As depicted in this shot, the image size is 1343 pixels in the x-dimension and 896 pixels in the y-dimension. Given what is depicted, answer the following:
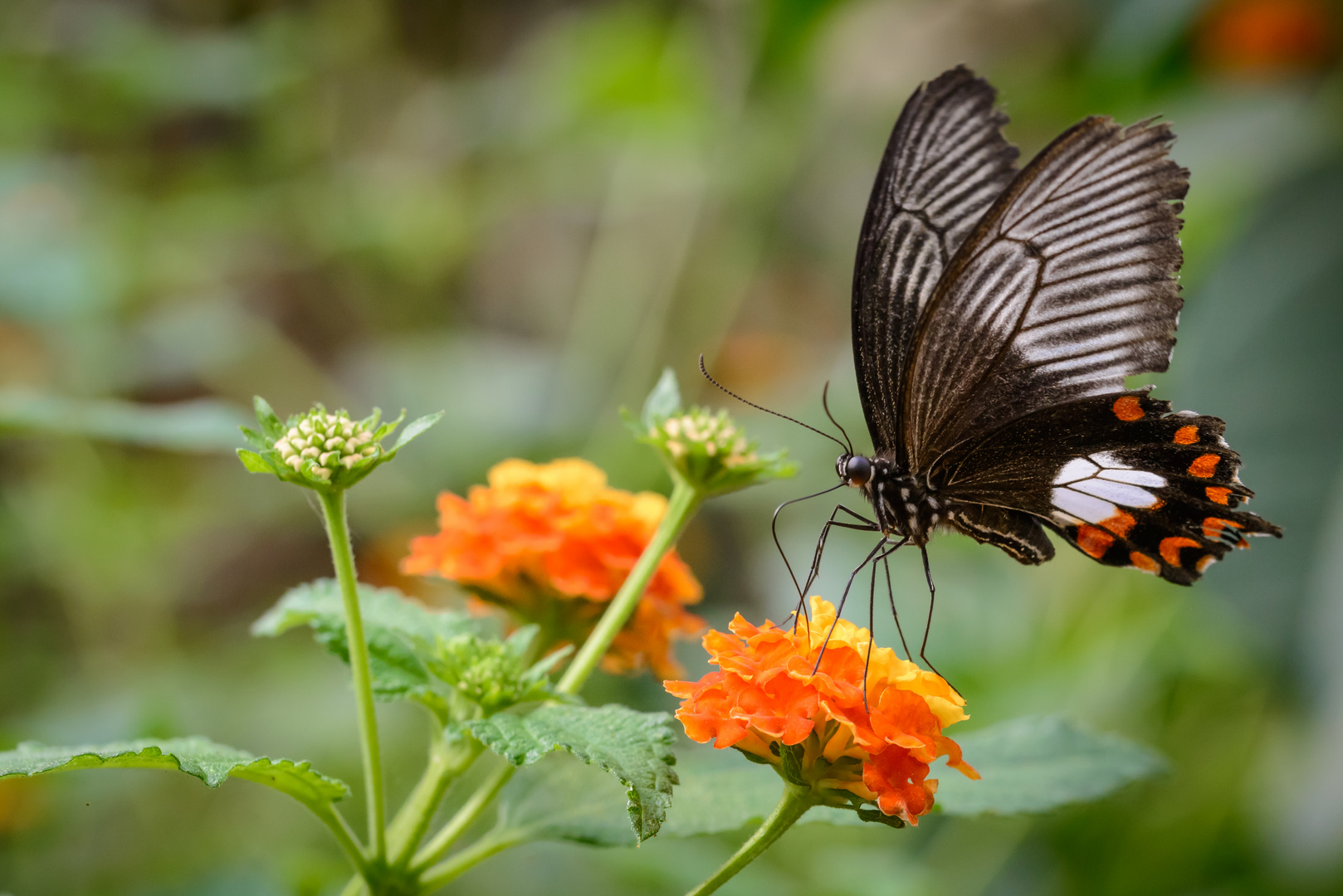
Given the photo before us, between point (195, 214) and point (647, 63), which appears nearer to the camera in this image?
point (195, 214)

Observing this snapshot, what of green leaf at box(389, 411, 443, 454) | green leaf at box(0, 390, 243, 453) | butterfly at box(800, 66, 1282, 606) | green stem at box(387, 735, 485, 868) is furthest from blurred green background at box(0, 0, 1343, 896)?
green leaf at box(389, 411, 443, 454)

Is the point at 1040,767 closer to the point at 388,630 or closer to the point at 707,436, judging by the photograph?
the point at 707,436

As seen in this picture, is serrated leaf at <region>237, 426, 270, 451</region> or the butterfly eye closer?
serrated leaf at <region>237, 426, 270, 451</region>

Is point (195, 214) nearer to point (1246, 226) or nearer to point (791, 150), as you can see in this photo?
point (791, 150)

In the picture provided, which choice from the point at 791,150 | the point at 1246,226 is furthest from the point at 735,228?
the point at 1246,226

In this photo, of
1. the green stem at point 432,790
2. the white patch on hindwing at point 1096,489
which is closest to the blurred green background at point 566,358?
the green stem at point 432,790

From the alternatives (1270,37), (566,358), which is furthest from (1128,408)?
(566,358)

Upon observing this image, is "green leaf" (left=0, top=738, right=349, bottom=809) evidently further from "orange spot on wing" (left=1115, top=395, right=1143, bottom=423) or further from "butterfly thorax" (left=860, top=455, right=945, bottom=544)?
"orange spot on wing" (left=1115, top=395, right=1143, bottom=423)
